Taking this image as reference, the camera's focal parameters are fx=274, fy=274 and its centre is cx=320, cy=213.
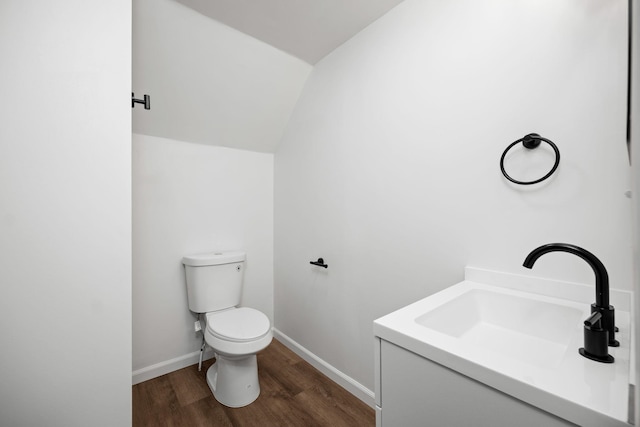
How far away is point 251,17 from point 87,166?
1.17 m

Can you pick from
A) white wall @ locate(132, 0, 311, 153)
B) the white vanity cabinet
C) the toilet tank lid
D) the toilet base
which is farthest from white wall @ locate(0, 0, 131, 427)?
the white vanity cabinet

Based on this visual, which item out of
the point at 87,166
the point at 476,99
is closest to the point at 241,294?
the point at 87,166

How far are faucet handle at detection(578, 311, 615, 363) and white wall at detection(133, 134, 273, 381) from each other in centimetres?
210

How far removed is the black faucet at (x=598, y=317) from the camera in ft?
1.90

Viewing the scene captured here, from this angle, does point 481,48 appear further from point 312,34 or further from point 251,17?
point 251,17

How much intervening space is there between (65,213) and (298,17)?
1490 millimetres

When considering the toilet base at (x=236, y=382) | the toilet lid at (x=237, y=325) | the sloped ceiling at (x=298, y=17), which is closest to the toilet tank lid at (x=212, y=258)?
the toilet lid at (x=237, y=325)

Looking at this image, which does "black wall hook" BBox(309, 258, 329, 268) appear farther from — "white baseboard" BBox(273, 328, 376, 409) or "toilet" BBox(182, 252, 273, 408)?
"white baseboard" BBox(273, 328, 376, 409)

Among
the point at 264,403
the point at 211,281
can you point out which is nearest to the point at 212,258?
the point at 211,281

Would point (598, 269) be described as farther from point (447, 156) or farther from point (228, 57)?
point (228, 57)

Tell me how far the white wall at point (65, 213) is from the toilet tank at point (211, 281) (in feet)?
2.55

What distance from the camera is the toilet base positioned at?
63.4 inches

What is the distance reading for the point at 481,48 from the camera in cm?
115

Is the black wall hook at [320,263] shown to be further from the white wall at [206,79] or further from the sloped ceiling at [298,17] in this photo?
the sloped ceiling at [298,17]
